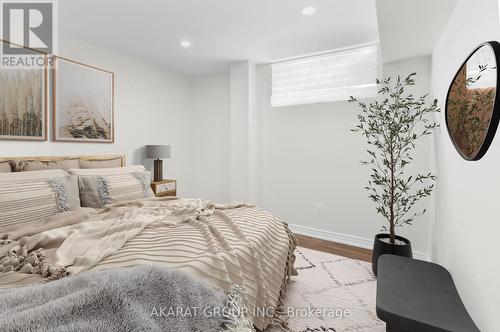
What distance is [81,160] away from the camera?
2873 mm

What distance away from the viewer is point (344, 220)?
3.39 m

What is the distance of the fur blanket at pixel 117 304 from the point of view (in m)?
0.68

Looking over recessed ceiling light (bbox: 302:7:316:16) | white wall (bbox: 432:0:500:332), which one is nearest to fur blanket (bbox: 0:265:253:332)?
white wall (bbox: 432:0:500:332)

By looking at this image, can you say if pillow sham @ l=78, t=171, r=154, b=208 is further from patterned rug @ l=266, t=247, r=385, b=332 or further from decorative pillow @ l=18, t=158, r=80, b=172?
patterned rug @ l=266, t=247, r=385, b=332

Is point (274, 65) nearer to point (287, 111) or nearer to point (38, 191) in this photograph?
point (287, 111)

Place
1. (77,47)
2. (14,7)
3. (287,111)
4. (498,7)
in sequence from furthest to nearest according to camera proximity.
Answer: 1. (287,111)
2. (77,47)
3. (14,7)
4. (498,7)

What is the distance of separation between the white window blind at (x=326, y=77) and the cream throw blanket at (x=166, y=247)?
7.11 feet

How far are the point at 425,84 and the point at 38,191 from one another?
3.85 meters

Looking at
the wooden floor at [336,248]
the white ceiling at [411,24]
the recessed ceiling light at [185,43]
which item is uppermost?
the recessed ceiling light at [185,43]

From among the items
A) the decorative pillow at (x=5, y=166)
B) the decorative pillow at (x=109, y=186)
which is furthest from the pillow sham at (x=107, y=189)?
the decorative pillow at (x=5, y=166)

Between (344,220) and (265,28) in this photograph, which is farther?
(344,220)

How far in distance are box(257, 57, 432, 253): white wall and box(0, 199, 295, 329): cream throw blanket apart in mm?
1646

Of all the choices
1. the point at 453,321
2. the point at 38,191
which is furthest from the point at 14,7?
the point at 453,321

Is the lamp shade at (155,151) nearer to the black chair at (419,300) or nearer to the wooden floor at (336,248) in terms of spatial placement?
the wooden floor at (336,248)
